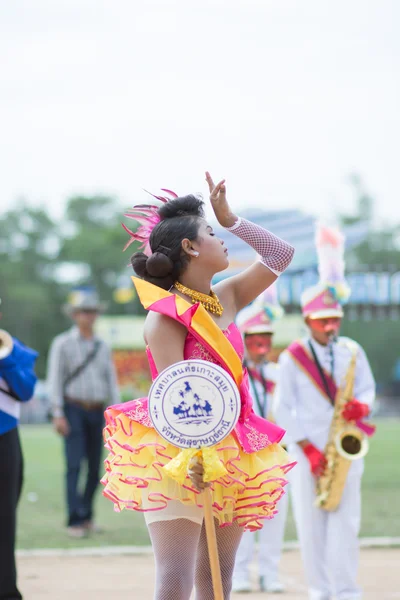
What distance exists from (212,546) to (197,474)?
329mm

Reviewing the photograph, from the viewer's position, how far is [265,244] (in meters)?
4.78

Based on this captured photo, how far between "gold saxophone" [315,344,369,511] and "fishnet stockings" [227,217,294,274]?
9.24 feet

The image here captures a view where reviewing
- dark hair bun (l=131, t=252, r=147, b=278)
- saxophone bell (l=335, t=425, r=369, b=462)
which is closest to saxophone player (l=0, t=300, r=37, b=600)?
dark hair bun (l=131, t=252, r=147, b=278)

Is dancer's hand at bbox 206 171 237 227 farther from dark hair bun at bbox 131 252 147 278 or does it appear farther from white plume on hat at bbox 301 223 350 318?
white plume on hat at bbox 301 223 350 318

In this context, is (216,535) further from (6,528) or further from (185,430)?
(6,528)

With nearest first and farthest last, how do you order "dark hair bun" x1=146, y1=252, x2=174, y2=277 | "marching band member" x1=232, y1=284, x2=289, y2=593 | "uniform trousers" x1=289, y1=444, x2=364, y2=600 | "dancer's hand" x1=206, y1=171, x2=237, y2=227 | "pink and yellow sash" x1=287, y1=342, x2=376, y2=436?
"dark hair bun" x1=146, y1=252, x2=174, y2=277 → "dancer's hand" x1=206, y1=171, x2=237, y2=227 → "uniform trousers" x1=289, y1=444, x2=364, y2=600 → "pink and yellow sash" x1=287, y1=342, x2=376, y2=436 → "marching band member" x1=232, y1=284, x2=289, y2=593

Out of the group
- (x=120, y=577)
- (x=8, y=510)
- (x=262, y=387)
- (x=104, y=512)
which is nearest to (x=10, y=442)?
(x=8, y=510)

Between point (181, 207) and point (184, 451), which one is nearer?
point (184, 451)

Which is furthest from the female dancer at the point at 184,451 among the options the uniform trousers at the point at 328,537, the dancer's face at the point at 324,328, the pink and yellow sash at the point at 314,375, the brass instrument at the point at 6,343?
the dancer's face at the point at 324,328

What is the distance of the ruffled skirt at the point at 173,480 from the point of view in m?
4.25

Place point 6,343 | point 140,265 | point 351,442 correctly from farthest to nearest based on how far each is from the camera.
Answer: point 351,442 < point 6,343 < point 140,265

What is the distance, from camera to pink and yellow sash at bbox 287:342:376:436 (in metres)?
7.50

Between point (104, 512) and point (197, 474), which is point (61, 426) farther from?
point (197, 474)

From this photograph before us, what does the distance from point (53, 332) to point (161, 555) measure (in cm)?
6825
